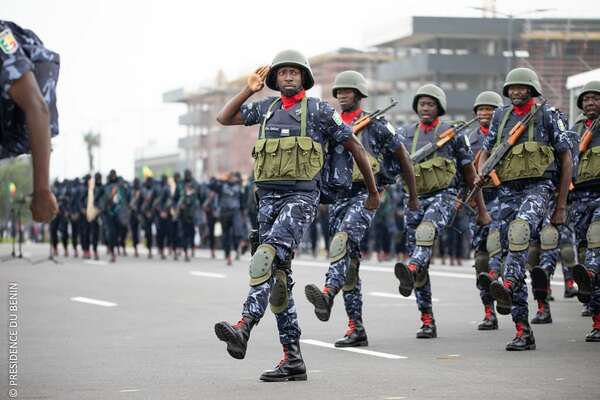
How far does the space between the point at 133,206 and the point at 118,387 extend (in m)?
26.2

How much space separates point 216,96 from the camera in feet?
447

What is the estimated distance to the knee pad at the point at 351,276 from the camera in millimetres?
11211

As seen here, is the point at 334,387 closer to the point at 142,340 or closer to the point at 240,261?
the point at 142,340

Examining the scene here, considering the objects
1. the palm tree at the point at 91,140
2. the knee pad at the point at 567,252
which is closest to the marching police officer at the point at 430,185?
the knee pad at the point at 567,252

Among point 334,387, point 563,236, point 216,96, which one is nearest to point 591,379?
point 334,387

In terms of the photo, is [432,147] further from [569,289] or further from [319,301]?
[569,289]

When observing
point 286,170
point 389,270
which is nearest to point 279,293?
point 286,170

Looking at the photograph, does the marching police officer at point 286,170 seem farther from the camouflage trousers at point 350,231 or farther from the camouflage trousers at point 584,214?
the camouflage trousers at point 584,214

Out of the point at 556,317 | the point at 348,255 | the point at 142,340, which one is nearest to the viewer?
the point at 348,255

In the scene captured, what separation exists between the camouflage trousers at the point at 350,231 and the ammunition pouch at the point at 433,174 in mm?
1176

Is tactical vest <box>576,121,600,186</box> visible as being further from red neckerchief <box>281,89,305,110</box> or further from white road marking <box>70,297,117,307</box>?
white road marking <box>70,297,117,307</box>

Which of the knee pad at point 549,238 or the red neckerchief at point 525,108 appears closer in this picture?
the red neckerchief at point 525,108

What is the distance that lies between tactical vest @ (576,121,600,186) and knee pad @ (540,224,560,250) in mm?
723

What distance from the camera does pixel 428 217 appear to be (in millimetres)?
12125
